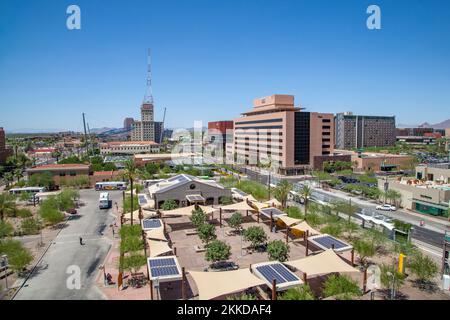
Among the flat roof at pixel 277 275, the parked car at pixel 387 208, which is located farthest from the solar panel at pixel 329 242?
the parked car at pixel 387 208

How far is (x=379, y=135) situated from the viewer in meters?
182

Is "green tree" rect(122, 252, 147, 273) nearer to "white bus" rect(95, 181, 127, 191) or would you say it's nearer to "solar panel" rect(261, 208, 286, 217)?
"solar panel" rect(261, 208, 286, 217)

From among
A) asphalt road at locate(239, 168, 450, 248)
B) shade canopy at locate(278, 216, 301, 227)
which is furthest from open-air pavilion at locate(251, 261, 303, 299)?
asphalt road at locate(239, 168, 450, 248)

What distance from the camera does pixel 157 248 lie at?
93.6 ft

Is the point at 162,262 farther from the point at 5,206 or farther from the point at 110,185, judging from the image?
the point at 110,185

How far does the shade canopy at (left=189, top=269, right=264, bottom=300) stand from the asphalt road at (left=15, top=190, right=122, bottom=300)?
8181 millimetres

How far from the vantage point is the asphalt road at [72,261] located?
23.5 metres

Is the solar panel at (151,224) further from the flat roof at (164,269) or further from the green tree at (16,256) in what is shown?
the green tree at (16,256)

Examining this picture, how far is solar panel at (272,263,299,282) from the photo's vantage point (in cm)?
2167

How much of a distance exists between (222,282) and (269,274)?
3.79 m

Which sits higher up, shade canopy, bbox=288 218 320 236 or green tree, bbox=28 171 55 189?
green tree, bbox=28 171 55 189
